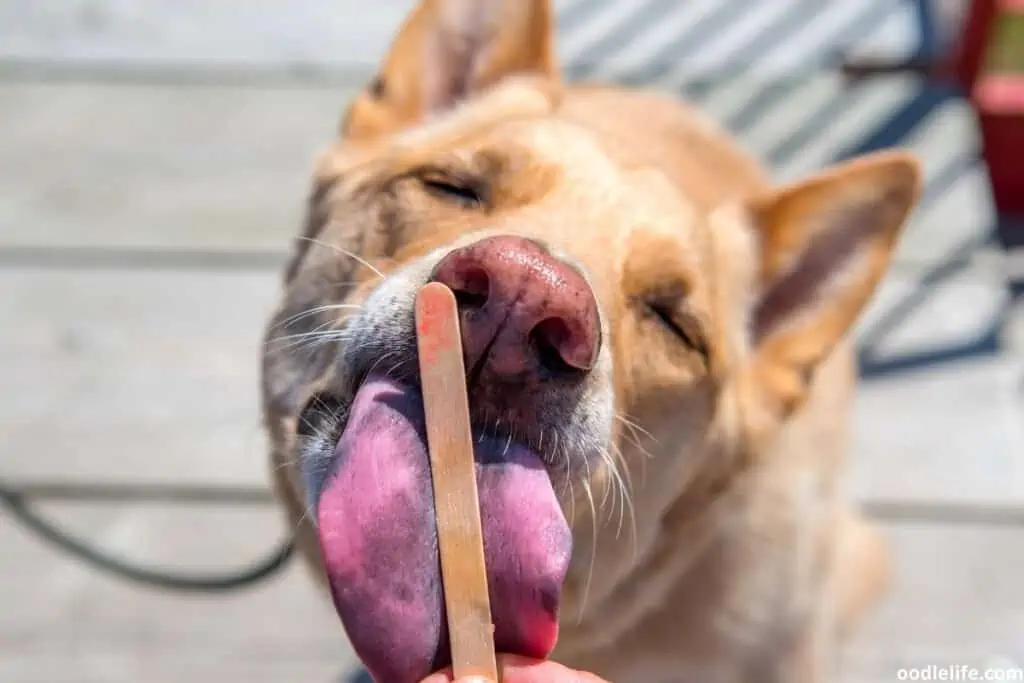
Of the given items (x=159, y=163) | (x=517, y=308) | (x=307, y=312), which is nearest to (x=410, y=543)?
(x=517, y=308)

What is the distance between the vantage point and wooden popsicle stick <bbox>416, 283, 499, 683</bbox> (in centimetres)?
92

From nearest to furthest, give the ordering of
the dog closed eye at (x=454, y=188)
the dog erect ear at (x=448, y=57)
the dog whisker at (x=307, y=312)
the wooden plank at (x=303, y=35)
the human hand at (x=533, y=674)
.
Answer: the human hand at (x=533, y=674), the dog whisker at (x=307, y=312), the dog closed eye at (x=454, y=188), the dog erect ear at (x=448, y=57), the wooden plank at (x=303, y=35)

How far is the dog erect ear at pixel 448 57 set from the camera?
1729 mm

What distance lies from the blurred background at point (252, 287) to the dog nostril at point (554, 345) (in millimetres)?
1102

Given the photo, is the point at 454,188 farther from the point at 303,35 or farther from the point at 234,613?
the point at 303,35

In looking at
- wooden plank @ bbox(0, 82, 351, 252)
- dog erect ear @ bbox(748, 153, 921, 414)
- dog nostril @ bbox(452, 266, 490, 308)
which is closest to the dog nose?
dog nostril @ bbox(452, 266, 490, 308)

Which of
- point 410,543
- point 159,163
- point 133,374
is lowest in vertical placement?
point 410,543

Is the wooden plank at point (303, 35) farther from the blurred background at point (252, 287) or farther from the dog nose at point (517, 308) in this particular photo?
the dog nose at point (517, 308)

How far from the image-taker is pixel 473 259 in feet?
3.58

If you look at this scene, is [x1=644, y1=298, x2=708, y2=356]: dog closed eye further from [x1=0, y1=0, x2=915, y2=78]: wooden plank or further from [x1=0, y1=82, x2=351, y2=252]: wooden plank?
[x1=0, y1=0, x2=915, y2=78]: wooden plank

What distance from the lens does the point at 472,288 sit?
109 cm

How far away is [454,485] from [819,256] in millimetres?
974

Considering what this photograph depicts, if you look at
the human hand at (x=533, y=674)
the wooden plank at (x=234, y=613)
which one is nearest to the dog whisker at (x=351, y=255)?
the human hand at (x=533, y=674)

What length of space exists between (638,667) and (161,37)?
2.45 m
